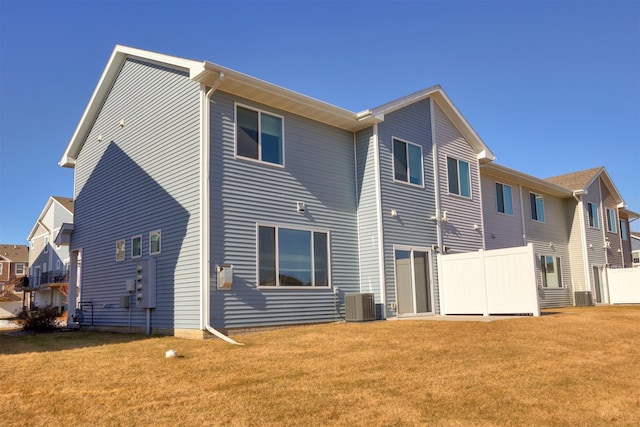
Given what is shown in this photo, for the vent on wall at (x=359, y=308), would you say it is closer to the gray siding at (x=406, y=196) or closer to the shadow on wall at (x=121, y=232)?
the gray siding at (x=406, y=196)

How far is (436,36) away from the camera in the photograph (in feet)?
48.1

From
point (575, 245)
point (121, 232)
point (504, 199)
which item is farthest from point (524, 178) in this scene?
point (121, 232)

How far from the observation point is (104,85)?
611 inches

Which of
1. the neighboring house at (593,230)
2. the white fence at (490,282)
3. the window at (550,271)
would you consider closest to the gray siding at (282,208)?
the white fence at (490,282)

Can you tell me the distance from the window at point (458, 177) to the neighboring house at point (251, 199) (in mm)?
66

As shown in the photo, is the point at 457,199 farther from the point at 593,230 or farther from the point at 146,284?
the point at 593,230

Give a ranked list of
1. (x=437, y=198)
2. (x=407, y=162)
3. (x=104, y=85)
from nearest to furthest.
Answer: (x=407, y=162)
(x=104, y=85)
(x=437, y=198)

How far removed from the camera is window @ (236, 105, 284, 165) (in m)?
11.9

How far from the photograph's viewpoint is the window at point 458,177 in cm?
1655

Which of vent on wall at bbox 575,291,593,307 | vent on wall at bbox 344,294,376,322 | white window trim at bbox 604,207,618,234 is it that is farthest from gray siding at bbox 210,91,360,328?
white window trim at bbox 604,207,618,234

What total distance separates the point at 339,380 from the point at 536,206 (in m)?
18.5

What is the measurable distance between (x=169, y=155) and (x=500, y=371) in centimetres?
877

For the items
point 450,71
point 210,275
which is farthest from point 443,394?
point 450,71

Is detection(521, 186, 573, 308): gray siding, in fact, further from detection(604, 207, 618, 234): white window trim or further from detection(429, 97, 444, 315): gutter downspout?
detection(429, 97, 444, 315): gutter downspout
